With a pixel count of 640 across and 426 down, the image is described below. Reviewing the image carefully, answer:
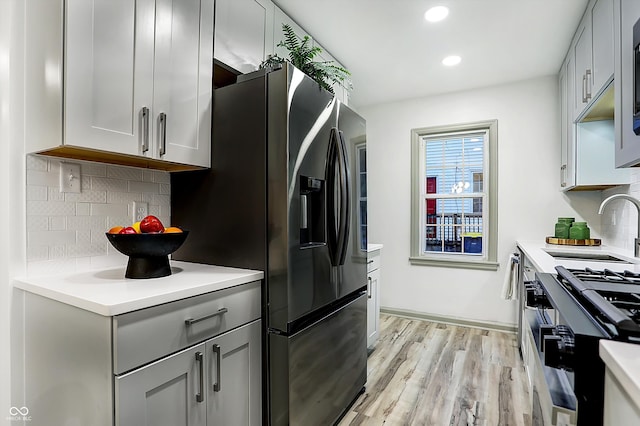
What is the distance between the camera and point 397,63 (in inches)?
122

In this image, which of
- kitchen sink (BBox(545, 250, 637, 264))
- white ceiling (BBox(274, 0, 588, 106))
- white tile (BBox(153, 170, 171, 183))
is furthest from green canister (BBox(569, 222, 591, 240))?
white tile (BBox(153, 170, 171, 183))

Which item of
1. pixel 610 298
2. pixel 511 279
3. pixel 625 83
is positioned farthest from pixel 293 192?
pixel 511 279

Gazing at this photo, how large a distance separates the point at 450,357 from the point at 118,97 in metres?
3.00

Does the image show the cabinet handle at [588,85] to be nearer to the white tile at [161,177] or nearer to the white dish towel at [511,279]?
the white dish towel at [511,279]

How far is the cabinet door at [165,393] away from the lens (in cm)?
100

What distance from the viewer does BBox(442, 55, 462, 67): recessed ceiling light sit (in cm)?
297

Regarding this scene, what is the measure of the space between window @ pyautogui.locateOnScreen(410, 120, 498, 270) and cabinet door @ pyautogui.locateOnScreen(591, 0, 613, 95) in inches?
63.2

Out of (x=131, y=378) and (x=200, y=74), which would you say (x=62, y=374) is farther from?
(x=200, y=74)

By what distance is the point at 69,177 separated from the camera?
59.2 inches

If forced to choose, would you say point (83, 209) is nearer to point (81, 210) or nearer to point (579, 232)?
point (81, 210)

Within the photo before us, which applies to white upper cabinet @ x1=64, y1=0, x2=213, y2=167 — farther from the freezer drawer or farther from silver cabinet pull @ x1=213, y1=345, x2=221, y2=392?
the freezer drawer

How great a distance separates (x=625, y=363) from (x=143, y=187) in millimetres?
1942

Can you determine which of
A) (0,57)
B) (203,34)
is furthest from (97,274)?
(203,34)

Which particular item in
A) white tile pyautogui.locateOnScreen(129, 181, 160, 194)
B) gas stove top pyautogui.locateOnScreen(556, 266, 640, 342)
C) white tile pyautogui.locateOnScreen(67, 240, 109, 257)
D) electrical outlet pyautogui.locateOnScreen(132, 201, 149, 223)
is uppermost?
white tile pyautogui.locateOnScreen(129, 181, 160, 194)
